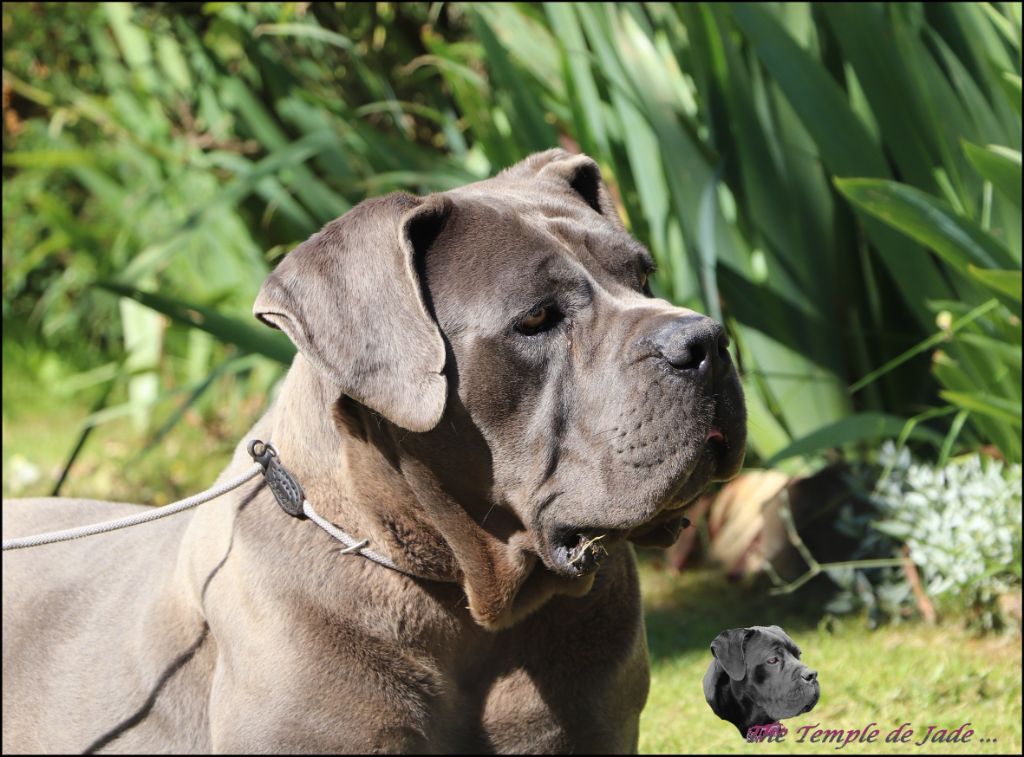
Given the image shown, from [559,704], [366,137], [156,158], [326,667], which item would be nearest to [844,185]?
[559,704]

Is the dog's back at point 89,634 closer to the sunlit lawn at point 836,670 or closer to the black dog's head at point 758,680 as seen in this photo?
the sunlit lawn at point 836,670

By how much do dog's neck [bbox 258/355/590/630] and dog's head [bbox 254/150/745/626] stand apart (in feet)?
0.03

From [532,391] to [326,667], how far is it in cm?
67

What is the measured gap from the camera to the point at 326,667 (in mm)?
A: 2363

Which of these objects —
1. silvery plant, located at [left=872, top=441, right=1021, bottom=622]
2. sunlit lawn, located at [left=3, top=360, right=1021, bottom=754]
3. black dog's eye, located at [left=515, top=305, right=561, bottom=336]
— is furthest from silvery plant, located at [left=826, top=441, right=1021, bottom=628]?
black dog's eye, located at [left=515, top=305, right=561, bottom=336]

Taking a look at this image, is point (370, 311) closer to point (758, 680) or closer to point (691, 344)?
point (691, 344)

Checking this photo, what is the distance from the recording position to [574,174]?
→ 278 centimetres

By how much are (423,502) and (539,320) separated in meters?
0.41

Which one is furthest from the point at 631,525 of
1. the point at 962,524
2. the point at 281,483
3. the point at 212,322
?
the point at 212,322

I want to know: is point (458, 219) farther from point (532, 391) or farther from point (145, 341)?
point (145, 341)

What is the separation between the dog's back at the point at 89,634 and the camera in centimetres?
273

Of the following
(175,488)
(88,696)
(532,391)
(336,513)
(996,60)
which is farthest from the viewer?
(175,488)

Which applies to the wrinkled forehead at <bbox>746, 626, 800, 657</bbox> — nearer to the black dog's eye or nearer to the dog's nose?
the dog's nose

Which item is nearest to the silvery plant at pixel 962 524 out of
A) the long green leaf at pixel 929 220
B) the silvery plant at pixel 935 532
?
the silvery plant at pixel 935 532
